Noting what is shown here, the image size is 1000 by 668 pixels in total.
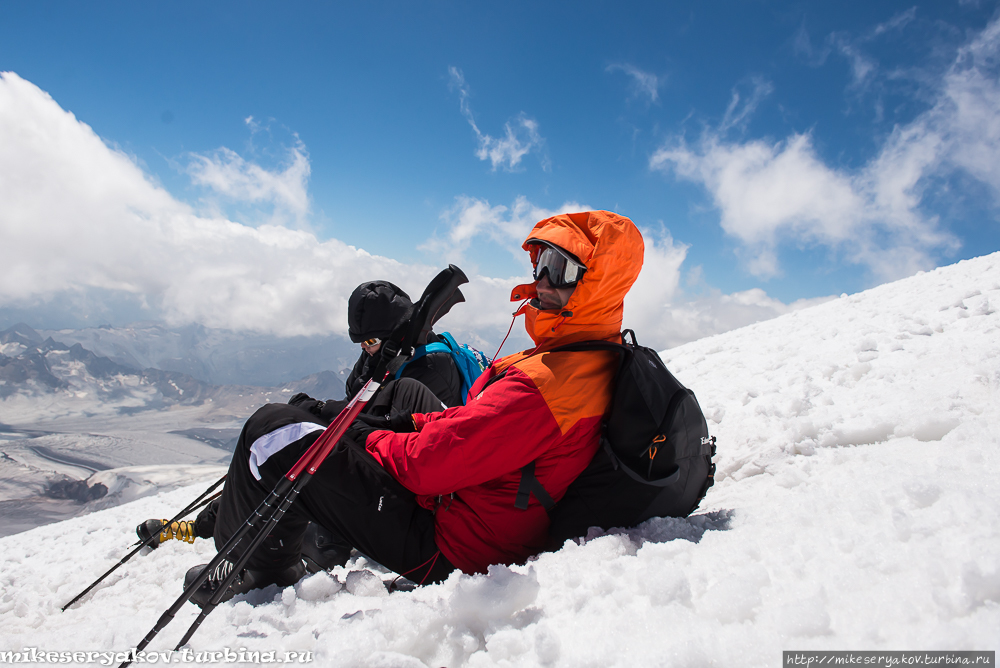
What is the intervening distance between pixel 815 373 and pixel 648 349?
3.25 metres

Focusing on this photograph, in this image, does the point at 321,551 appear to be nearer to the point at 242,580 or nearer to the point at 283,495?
the point at 242,580

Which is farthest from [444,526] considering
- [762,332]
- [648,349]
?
[762,332]

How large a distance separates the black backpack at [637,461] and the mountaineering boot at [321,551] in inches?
67.6

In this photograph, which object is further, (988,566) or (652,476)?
(652,476)

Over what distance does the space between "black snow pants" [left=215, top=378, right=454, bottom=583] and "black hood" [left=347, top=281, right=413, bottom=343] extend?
2.32 meters

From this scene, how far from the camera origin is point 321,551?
3434 mm

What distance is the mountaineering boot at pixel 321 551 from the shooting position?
3076 millimetres

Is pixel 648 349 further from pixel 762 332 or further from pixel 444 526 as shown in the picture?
pixel 762 332

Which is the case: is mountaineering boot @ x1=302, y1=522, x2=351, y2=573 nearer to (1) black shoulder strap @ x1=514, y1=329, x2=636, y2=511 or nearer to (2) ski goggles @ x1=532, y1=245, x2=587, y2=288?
(1) black shoulder strap @ x1=514, y1=329, x2=636, y2=511

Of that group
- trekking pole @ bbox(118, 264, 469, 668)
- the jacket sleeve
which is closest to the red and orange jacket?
the jacket sleeve

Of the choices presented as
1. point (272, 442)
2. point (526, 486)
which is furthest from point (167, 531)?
point (526, 486)

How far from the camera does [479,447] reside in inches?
82.5

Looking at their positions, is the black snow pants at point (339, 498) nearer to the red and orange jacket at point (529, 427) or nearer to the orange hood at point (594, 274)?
the red and orange jacket at point (529, 427)

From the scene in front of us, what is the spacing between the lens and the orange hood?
239cm
